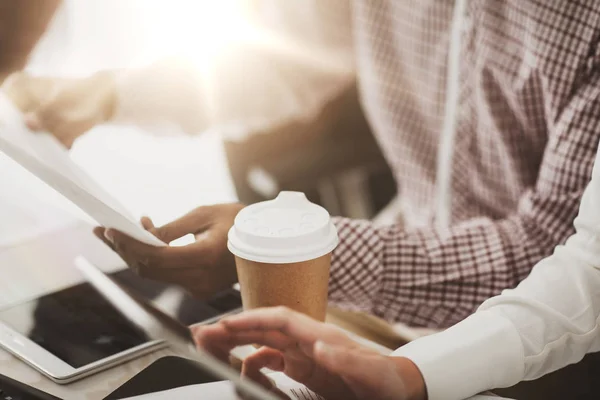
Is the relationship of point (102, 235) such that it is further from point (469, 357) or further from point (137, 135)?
point (469, 357)

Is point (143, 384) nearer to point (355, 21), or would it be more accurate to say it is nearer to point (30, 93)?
point (30, 93)

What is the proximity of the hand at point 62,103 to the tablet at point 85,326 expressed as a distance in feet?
0.50

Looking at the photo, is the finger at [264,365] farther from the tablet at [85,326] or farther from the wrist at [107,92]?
the wrist at [107,92]

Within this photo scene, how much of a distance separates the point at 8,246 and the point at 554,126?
0.58m

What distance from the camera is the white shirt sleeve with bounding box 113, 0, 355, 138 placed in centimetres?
70

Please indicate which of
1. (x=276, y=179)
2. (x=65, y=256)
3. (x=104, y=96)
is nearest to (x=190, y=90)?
(x=104, y=96)

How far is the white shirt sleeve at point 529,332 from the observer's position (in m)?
0.42

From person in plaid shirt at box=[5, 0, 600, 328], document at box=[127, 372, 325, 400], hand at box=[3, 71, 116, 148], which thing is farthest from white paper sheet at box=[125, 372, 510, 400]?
hand at box=[3, 71, 116, 148]

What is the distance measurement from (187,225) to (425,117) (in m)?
0.50

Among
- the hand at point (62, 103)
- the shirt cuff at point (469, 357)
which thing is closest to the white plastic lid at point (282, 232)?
the shirt cuff at point (469, 357)

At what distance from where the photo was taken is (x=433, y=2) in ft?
2.66

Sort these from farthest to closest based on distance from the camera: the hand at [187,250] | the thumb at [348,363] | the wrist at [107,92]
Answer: the wrist at [107,92]
the hand at [187,250]
the thumb at [348,363]

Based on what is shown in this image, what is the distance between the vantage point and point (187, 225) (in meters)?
0.51

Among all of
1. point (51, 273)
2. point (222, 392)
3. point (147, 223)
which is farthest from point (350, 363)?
point (51, 273)
